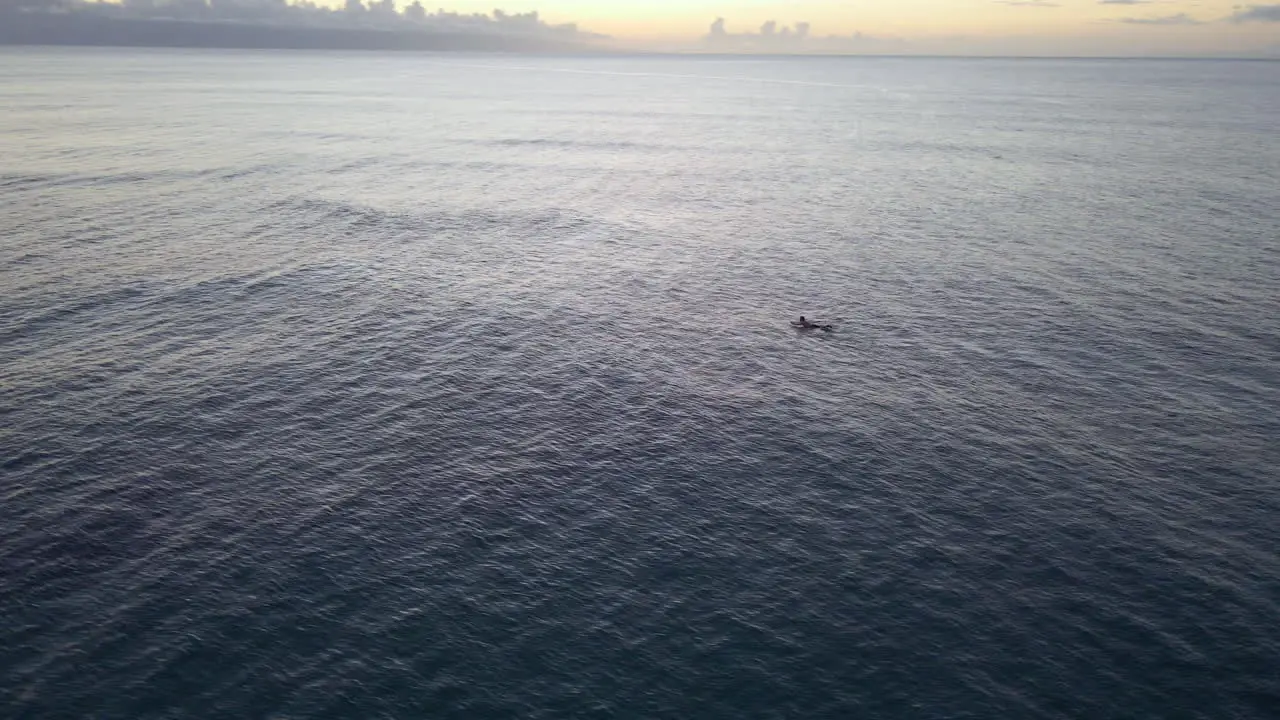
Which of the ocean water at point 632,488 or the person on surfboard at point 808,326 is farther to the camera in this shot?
the person on surfboard at point 808,326

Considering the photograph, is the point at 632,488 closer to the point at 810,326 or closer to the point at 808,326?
the point at 808,326

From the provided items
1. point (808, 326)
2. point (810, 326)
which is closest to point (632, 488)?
point (808, 326)

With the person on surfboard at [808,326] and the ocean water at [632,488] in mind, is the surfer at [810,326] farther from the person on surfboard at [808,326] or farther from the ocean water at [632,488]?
the ocean water at [632,488]

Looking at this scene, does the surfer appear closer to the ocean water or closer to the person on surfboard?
the person on surfboard

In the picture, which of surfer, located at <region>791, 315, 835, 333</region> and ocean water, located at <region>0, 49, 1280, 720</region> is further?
surfer, located at <region>791, 315, 835, 333</region>

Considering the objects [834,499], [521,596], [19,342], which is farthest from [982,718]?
[19,342]

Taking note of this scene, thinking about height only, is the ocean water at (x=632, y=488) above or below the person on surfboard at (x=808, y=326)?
below

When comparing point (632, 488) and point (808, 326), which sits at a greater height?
point (808, 326)

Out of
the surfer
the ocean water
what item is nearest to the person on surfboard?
the surfer

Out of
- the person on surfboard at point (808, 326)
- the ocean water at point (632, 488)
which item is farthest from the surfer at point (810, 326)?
the ocean water at point (632, 488)

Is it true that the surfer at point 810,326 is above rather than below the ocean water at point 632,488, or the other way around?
above

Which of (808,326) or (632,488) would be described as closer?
(632,488)
